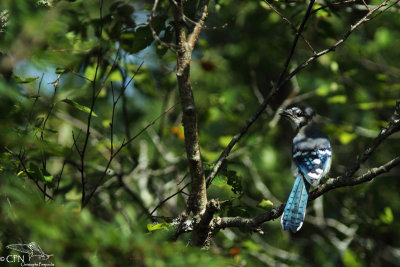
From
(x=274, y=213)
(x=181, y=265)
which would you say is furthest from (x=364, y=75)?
(x=181, y=265)

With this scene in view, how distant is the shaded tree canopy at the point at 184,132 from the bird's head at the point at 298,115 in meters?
0.20

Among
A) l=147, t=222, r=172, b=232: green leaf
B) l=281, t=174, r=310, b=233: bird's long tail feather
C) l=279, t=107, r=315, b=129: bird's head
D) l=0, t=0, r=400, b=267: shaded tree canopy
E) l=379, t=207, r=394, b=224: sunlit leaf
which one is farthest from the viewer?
l=279, t=107, r=315, b=129: bird's head

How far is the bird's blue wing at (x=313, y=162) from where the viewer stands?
376cm

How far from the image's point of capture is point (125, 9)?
3441 mm

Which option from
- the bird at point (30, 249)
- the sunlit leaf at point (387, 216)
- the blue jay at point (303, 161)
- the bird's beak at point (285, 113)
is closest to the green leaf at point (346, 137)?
the blue jay at point (303, 161)

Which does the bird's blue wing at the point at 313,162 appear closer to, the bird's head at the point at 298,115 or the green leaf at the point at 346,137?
the bird's head at the point at 298,115

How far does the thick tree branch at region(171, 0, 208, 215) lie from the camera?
2.35 metres

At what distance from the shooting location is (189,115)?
2.34 m

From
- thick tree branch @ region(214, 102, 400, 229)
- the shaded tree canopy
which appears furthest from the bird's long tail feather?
thick tree branch @ region(214, 102, 400, 229)

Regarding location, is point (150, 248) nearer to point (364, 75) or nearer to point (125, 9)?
point (125, 9)

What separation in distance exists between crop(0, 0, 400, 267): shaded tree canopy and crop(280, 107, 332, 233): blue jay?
27cm

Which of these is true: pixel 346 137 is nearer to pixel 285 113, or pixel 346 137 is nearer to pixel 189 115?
pixel 285 113

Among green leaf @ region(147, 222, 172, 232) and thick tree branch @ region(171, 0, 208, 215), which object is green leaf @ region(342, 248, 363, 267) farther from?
green leaf @ region(147, 222, 172, 232)

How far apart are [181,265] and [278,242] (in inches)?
175
